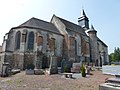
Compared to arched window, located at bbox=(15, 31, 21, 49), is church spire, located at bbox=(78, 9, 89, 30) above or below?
above

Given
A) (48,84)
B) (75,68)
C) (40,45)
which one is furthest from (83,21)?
(48,84)

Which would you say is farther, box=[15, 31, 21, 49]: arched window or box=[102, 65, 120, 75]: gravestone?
box=[15, 31, 21, 49]: arched window

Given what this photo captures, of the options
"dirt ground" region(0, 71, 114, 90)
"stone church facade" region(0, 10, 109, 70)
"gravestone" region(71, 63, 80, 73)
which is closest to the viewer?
"dirt ground" region(0, 71, 114, 90)

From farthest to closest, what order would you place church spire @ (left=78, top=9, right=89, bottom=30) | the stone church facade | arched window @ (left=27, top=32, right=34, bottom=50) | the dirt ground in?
church spire @ (left=78, top=9, right=89, bottom=30) → arched window @ (left=27, top=32, right=34, bottom=50) → the stone church facade → the dirt ground

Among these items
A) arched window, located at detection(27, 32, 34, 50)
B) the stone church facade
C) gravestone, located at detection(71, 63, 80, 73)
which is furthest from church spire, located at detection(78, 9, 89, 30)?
Result: gravestone, located at detection(71, 63, 80, 73)

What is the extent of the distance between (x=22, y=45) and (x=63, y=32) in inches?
406

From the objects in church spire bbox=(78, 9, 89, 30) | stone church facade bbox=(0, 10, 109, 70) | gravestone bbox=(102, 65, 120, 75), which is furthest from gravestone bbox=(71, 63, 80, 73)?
church spire bbox=(78, 9, 89, 30)

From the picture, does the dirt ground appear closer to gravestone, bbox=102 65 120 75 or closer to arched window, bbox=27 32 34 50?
gravestone, bbox=102 65 120 75

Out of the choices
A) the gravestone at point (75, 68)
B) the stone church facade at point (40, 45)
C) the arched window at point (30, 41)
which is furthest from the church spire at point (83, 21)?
the gravestone at point (75, 68)

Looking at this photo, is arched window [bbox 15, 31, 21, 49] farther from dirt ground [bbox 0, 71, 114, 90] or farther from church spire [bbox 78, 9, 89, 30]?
church spire [bbox 78, 9, 89, 30]

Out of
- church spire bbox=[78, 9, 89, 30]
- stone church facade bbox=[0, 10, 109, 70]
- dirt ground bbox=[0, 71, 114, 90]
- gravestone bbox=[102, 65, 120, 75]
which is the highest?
church spire bbox=[78, 9, 89, 30]

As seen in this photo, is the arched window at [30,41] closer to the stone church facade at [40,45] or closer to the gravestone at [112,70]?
the stone church facade at [40,45]

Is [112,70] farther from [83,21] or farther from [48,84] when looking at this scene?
[83,21]

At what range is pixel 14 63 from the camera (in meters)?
23.3
